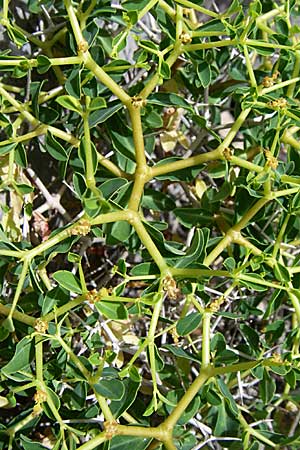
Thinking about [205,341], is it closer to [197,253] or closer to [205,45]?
[197,253]

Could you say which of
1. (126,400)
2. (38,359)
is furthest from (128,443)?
(38,359)

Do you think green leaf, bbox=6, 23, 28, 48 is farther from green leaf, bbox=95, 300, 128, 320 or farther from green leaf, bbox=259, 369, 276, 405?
green leaf, bbox=259, 369, 276, 405

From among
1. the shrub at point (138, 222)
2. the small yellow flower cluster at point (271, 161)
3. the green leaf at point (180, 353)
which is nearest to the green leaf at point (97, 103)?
the shrub at point (138, 222)

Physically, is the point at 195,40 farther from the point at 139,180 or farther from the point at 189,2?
the point at 139,180

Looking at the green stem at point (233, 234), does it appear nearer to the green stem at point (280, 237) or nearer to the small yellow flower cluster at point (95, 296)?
the green stem at point (280, 237)

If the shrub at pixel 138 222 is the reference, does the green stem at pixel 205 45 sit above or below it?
above

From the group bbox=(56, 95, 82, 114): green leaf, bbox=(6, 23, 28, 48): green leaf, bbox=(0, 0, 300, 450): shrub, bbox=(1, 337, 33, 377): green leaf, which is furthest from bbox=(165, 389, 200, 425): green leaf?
bbox=(6, 23, 28, 48): green leaf
